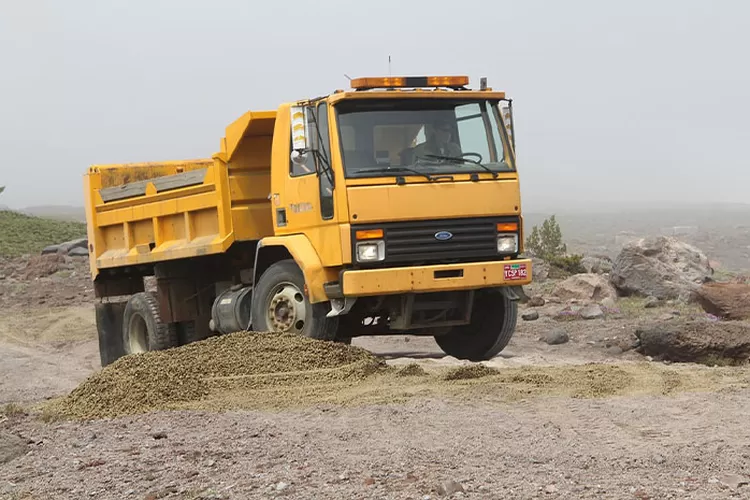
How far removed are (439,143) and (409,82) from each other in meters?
0.66


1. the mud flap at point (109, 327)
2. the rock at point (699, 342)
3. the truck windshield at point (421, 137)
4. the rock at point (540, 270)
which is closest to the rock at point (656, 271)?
the rock at point (540, 270)

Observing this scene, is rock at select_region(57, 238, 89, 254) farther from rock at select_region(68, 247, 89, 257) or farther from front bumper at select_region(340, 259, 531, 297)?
front bumper at select_region(340, 259, 531, 297)

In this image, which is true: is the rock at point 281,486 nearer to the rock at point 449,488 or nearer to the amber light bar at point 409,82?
the rock at point 449,488

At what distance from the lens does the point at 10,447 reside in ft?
23.1

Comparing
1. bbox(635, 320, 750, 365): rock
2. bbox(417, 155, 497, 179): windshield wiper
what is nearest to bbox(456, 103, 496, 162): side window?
bbox(417, 155, 497, 179): windshield wiper

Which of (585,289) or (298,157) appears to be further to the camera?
Answer: (585,289)

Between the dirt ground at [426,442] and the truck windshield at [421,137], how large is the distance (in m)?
2.09

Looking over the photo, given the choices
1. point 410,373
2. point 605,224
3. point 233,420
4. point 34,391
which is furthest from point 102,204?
point 605,224

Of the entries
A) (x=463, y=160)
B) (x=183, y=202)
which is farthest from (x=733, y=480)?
(x=183, y=202)

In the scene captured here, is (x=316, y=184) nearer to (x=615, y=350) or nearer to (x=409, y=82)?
(x=409, y=82)

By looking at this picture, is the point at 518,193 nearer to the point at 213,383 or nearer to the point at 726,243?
the point at 213,383

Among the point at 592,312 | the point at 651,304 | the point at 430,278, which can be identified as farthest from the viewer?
the point at 651,304

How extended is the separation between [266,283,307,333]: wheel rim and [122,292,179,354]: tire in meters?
2.74

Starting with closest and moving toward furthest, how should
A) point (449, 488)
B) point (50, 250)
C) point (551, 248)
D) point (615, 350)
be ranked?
1. point (449, 488)
2. point (615, 350)
3. point (551, 248)
4. point (50, 250)
